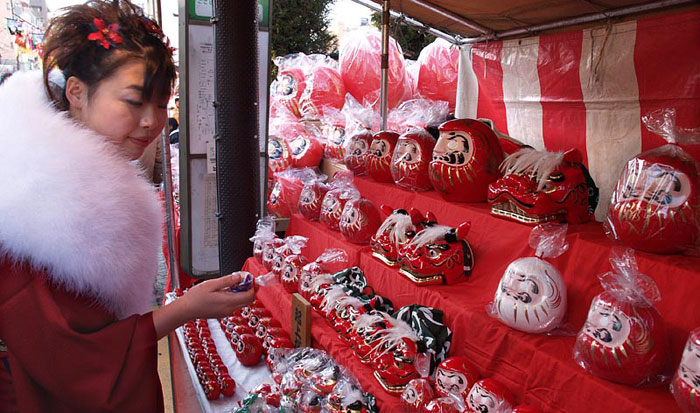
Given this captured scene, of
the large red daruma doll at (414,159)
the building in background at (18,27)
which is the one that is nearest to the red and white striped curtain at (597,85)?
the large red daruma doll at (414,159)

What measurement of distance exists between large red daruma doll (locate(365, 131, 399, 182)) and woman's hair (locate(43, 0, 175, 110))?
1539 mm

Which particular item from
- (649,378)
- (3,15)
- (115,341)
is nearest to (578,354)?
(649,378)

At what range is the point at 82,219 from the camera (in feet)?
3.37

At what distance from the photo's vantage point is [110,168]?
1097mm

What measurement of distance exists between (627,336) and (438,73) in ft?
12.4

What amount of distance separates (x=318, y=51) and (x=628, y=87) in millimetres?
6306

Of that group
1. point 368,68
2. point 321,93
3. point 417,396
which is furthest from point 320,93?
point 417,396

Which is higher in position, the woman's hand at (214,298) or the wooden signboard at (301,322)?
the woman's hand at (214,298)

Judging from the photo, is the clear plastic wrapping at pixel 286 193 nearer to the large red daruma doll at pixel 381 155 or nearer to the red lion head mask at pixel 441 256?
the large red daruma doll at pixel 381 155

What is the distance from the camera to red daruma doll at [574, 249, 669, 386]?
1.19 meters

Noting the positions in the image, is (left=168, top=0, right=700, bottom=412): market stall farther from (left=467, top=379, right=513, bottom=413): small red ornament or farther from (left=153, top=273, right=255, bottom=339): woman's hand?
(left=153, top=273, right=255, bottom=339): woman's hand

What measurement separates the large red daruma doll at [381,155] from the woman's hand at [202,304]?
4.48 ft

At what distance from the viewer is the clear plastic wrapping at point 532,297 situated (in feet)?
4.72

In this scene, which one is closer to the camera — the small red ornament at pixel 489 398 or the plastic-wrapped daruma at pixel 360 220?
the small red ornament at pixel 489 398
